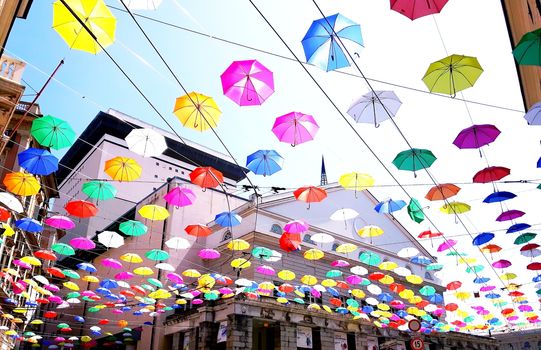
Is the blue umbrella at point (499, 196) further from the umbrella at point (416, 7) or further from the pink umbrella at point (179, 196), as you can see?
the pink umbrella at point (179, 196)

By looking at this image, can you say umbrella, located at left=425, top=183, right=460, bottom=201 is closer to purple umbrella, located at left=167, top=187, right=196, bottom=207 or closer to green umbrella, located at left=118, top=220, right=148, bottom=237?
purple umbrella, located at left=167, top=187, right=196, bottom=207

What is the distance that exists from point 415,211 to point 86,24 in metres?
13.2

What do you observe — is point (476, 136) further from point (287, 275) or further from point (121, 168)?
point (287, 275)

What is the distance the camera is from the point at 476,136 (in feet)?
36.0

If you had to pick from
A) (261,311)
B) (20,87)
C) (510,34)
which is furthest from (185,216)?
(510,34)

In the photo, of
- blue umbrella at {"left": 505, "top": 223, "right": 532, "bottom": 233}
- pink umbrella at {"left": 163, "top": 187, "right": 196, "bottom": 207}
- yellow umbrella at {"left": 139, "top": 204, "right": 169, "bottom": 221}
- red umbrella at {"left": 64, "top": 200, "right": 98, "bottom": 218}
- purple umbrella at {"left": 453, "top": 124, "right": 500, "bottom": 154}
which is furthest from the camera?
blue umbrella at {"left": 505, "top": 223, "right": 532, "bottom": 233}

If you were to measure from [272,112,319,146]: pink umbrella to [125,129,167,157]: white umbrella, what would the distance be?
11.2ft

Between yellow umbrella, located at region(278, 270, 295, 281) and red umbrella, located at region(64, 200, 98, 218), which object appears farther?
yellow umbrella, located at region(278, 270, 295, 281)

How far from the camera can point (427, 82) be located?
30.2 ft

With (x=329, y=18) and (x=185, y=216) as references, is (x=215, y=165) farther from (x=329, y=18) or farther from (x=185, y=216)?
(x=329, y=18)

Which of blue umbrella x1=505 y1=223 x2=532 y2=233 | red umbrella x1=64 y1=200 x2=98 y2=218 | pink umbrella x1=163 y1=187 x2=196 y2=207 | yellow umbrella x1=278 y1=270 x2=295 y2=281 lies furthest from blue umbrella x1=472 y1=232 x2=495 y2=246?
red umbrella x1=64 y1=200 x2=98 y2=218

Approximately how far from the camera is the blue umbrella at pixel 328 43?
8.58 metres

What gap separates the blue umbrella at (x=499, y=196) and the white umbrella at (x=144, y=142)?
10.8m

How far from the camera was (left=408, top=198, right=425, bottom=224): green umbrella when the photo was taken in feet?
53.5
